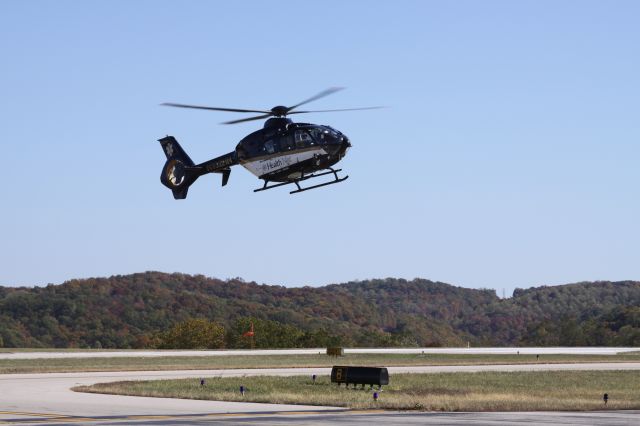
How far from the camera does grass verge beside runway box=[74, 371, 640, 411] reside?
118 feet

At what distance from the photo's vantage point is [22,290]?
595 feet

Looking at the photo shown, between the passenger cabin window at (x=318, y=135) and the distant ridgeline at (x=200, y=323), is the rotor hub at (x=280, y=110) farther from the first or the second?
the distant ridgeline at (x=200, y=323)

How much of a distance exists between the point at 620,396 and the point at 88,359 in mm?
39278

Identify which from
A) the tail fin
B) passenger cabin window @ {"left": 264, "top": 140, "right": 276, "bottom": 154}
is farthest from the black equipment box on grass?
the tail fin

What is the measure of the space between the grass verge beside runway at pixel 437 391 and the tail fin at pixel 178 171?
11.8 metres

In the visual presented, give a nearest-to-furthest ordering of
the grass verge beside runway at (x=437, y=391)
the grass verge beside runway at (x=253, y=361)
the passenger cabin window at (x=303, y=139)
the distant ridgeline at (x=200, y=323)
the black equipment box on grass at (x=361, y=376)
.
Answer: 1. the grass verge beside runway at (x=437, y=391)
2. the black equipment box on grass at (x=361, y=376)
3. the passenger cabin window at (x=303, y=139)
4. the grass verge beside runway at (x=253, y=361)
5. the distant ridgeline at (x=200, y=323)

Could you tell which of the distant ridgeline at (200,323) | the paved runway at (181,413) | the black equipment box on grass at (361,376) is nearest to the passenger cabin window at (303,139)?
the black equipment box on grass at (361,376)

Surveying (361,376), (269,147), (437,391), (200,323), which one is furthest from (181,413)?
(200,323)

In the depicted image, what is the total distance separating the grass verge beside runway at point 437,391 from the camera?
3603 cm

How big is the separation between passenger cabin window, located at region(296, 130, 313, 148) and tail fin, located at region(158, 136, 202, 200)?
33.1 feet

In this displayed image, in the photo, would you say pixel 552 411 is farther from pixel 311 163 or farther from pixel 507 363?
pixel 507 363

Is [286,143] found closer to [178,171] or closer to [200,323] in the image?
[178,171]

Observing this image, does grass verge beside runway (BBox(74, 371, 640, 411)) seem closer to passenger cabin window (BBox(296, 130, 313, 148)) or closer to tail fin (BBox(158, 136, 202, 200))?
passenger cabin window (BBox(296, 130, 313, 148))

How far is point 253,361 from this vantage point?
235 ft
